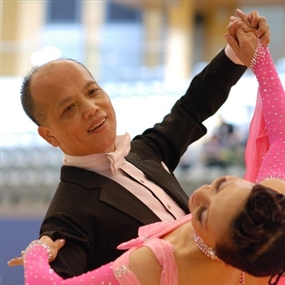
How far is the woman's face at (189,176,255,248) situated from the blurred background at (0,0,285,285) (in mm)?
1067

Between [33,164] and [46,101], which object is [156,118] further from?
[46,101]

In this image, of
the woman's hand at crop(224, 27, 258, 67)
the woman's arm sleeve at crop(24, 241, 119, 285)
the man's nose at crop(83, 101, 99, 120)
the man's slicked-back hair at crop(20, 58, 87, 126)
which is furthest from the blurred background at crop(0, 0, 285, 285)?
the woman's arm sleeve at crop(24, 241, 119, 285)

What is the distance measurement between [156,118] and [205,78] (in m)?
4.61

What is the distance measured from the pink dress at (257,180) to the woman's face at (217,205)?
0.09 m

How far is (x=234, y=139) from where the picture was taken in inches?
222

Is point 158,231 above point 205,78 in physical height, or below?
below

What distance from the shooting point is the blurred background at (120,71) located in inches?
214

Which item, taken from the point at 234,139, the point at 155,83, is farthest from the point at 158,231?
the point at 155,83

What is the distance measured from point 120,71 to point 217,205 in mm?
6926

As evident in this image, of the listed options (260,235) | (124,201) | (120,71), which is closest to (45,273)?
(124,201)

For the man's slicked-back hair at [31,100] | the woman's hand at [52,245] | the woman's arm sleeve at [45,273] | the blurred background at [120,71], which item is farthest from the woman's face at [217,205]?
the blurred background at [120,71]

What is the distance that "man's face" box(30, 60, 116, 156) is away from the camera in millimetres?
1553

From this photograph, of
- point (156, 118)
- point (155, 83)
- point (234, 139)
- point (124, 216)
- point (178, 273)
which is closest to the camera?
point (178, 273)

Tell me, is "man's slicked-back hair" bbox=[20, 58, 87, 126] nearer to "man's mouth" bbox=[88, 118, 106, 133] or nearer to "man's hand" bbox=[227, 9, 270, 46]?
"man's mouth" bbox=[88, 118, 106, 133]
